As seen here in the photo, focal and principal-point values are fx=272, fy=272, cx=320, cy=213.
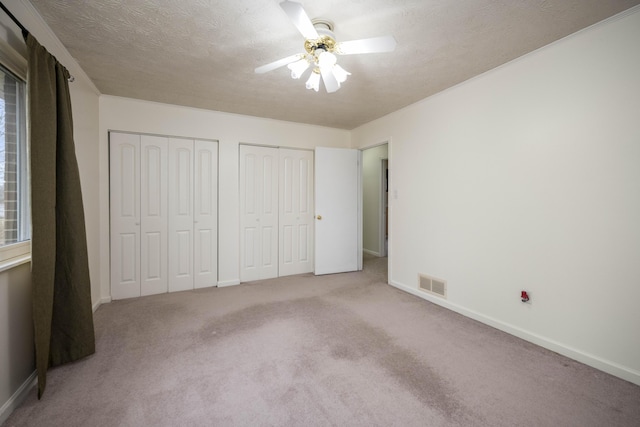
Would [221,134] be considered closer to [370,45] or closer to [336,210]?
[336,210]

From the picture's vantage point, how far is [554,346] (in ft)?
6.86

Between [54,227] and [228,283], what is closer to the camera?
[54,227]

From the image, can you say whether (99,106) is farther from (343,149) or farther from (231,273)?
(343,149)

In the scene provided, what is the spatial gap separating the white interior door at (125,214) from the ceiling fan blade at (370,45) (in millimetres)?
2813

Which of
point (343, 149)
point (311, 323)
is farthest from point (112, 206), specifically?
point (343, 149)

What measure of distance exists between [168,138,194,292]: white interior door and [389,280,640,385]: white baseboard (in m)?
3.09

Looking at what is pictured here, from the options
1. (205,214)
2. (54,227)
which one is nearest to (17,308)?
(54,227)

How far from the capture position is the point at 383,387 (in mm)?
1693

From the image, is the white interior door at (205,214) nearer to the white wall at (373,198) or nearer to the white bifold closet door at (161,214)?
the white bifold closet door at (161,214)

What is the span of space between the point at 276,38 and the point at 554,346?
3125 mm

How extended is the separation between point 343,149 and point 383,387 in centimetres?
332

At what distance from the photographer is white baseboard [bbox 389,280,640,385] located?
176 centimetres

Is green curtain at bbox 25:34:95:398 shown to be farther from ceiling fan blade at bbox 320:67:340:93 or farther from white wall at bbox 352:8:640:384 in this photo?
white wall at bbox 352:8:640:384

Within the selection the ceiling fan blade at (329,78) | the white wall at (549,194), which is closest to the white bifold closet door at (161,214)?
the ceiling fan blade at (329,78)
